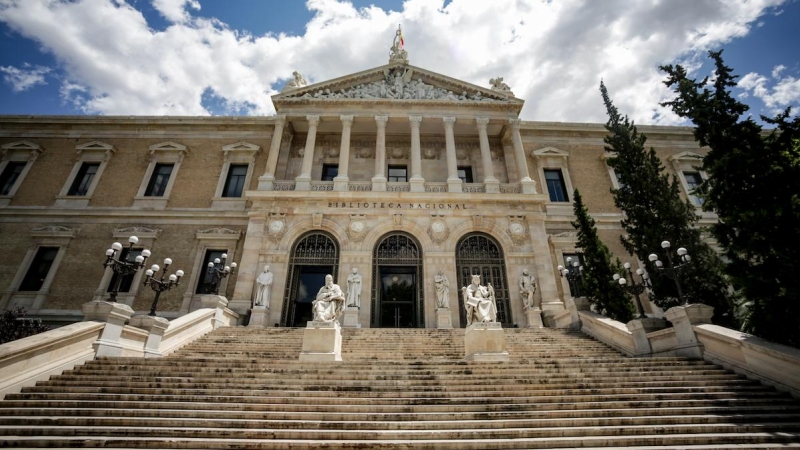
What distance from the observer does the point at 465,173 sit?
20.1 meters

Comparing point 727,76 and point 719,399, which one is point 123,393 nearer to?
point 719,399

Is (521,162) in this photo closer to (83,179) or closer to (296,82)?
(296,82)

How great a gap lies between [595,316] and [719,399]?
17.6 ft

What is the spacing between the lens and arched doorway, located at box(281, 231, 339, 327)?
15.6 meters

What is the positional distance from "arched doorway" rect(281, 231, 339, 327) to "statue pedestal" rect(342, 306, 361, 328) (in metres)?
2.03

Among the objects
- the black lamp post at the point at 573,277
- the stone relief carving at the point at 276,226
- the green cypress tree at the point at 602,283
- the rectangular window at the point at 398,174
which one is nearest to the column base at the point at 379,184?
the rectangular window at the point at 398,174

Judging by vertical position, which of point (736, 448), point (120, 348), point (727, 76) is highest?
point (727, 76)

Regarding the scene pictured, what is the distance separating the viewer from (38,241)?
17234 mm

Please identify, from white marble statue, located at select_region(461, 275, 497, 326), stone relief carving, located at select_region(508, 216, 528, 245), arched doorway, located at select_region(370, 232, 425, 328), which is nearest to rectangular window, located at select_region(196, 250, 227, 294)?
arched doorway, located at select_region(370, 232, 425, 328)

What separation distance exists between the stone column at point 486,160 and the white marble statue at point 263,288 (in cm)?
1027

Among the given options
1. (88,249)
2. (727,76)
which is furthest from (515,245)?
(88,249)

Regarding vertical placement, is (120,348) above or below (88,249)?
below

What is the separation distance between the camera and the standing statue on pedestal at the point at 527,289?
1462 centimetres

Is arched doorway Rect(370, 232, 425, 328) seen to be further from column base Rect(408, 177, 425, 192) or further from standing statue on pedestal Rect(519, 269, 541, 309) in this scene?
standing statue on pedestal Rect(519, 269, 541, 309)
